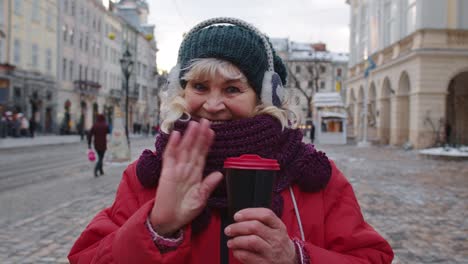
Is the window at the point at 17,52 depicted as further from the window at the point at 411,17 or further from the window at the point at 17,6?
the window at the point at 411,17

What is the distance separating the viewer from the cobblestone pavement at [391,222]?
5758 millimetres

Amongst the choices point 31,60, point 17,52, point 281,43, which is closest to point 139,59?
point 281,43

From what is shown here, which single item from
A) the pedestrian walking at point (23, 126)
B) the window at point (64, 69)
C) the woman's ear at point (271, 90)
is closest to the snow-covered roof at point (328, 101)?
the pedestrian walking at point (23, 126)

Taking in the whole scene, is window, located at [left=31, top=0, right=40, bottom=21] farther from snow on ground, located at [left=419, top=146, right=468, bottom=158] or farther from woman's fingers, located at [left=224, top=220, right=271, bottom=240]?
woman's fingers, located at [left=224, top=220, right=271, bottom=240]

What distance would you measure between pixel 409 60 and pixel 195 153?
3112cm

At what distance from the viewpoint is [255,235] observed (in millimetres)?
1264

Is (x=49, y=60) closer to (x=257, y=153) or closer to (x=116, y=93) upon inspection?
(x=116, y=93)

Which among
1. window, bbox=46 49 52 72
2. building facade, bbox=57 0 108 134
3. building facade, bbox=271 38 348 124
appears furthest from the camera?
building facade, bbox=271 38 348 124

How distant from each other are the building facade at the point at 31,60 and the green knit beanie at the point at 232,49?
36082mm

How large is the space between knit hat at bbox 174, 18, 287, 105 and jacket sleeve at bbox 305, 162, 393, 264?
1.48 ft

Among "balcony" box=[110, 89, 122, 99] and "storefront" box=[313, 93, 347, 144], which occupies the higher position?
"balcony" box=[110, 89, 122, 99]

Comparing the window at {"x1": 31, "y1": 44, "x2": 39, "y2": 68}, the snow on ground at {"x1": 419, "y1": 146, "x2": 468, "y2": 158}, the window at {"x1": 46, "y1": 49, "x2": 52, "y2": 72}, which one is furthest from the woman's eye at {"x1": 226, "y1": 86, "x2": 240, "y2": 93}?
the window at {"x1": 46, "y1": 49, "x2": 52, "y2": 72}

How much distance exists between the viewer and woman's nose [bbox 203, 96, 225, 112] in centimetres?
170

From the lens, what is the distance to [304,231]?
5.42ft
